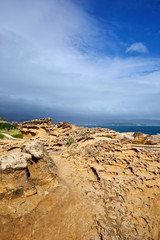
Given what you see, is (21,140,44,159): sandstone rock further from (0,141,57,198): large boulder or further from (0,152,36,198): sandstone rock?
(0,152,36,198): sandstone rock

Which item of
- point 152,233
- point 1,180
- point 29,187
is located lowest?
point 152,233

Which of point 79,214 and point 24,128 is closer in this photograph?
point 79,214

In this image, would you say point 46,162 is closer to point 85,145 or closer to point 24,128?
point 85,145

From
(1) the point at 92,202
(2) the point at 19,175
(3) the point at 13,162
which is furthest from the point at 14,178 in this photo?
(1) the point at 92,202

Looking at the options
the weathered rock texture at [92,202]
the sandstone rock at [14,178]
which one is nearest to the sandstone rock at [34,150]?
the weathered rock texture at [92,202]

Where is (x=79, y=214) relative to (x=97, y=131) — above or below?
below

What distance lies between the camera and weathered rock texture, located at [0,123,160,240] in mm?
4059

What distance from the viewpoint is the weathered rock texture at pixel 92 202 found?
4059 mm

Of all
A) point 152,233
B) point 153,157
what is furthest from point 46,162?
point 153,157

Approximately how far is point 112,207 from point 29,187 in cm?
330

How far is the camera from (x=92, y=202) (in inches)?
211

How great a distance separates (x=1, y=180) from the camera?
4.61 metres

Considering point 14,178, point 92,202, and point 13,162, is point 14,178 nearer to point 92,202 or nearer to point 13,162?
point 13,162

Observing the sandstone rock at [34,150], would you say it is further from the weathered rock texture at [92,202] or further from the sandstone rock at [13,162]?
the sandstone rock at [13,162]
